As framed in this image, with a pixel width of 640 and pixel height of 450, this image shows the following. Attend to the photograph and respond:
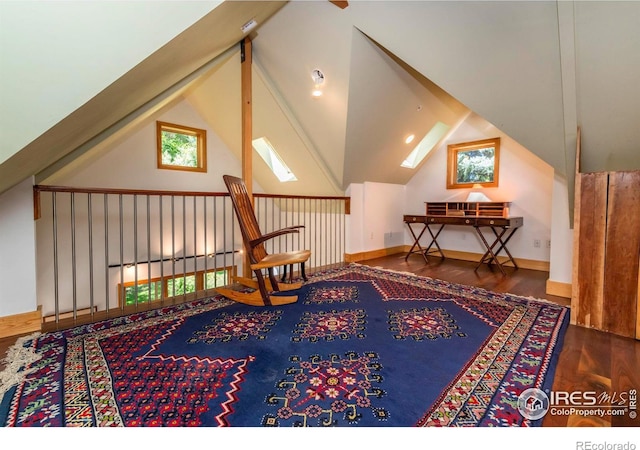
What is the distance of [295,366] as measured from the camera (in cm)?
161

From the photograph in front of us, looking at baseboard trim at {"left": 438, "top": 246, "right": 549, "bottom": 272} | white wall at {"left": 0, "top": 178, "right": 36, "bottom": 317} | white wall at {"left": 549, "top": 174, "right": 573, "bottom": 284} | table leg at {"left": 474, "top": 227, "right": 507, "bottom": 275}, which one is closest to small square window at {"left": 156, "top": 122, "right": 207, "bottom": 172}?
white wall at {"left": 0, "top": 178, "right": 36, "bottom": 317}

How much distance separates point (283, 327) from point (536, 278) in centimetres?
328

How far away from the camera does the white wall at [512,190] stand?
13.3ft

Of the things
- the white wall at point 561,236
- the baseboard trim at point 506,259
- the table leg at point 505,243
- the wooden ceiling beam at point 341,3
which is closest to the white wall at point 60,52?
the wooden ceiling beam at point 341,3

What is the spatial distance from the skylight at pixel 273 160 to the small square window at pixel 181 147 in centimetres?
105

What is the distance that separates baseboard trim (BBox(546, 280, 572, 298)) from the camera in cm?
284

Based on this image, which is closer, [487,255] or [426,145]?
[487,255]

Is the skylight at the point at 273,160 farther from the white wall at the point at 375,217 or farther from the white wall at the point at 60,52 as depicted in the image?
the white wall at the point at 60,52

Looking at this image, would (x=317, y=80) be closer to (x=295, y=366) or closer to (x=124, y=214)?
(x=295, y=366)

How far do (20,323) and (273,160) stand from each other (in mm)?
4336

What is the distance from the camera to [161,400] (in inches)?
51.6

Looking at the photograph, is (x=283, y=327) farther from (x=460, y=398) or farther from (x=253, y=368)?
(x=460, y=398)

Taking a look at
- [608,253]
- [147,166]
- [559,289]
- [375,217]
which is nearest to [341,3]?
[608,253]

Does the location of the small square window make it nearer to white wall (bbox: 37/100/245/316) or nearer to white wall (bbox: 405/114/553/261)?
white wall (bbox: 37/100/245/316)
